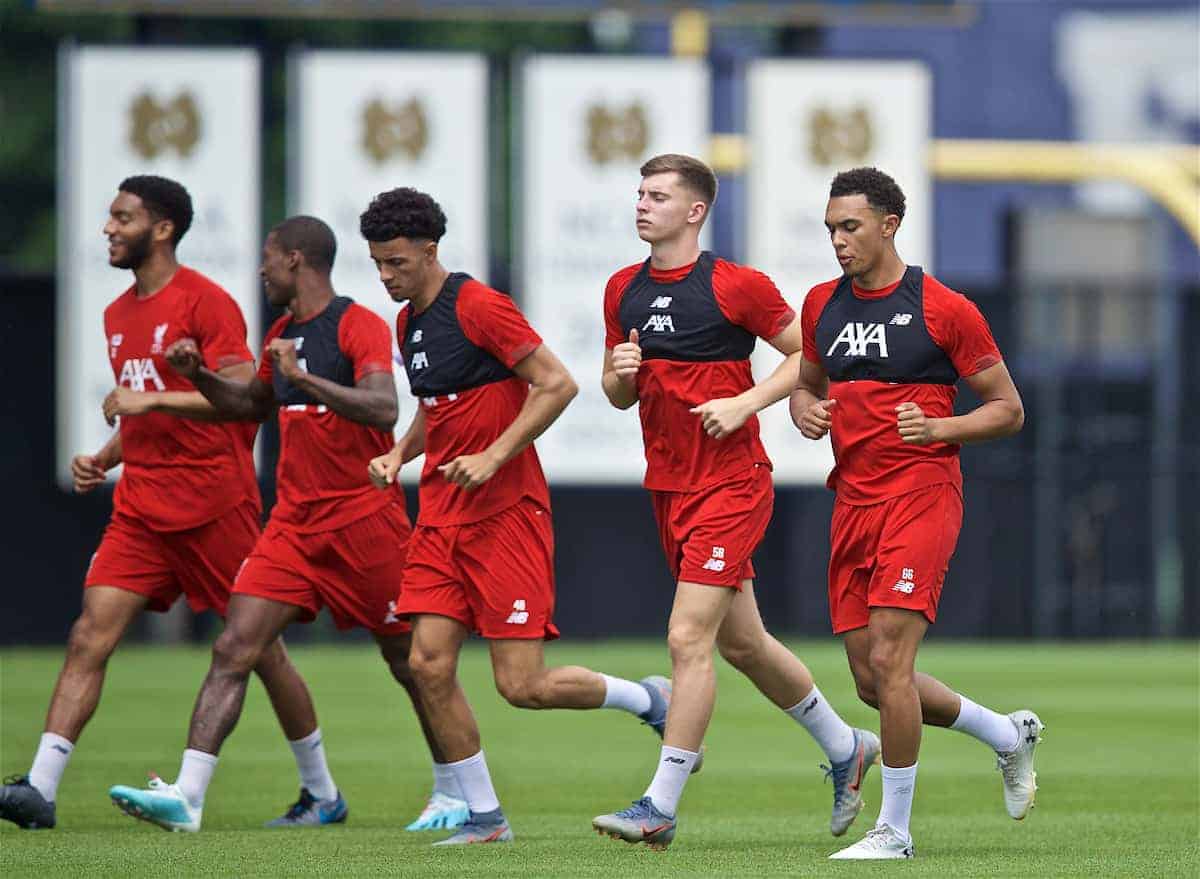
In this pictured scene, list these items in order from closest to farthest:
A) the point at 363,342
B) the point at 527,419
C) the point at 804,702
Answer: the point at 527,419
the point at 804,702
the point at 363,342

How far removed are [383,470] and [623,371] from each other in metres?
1.00

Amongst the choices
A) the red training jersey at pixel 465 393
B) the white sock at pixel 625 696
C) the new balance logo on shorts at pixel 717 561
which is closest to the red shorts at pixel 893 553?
the new balance logo on shorts at pixel 717 561

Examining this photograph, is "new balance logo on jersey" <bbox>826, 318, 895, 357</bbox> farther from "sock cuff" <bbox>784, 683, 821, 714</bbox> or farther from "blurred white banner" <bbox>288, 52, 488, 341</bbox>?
"blurred white banner" <bbox>288, 52, 488, 341</bbox>

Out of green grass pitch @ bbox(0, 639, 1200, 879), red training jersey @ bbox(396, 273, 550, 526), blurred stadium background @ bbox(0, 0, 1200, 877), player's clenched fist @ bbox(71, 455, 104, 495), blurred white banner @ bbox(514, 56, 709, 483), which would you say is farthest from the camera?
blurred white banner @ bbox(514, 56, 709, 483)

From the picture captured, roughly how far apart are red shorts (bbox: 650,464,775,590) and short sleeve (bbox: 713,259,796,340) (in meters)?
0.54

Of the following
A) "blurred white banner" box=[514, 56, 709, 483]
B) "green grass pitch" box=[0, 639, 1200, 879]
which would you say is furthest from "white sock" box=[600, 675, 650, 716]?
"blurred white banner" box=[514, 56, 709, 483]

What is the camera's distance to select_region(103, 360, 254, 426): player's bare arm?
9805mm

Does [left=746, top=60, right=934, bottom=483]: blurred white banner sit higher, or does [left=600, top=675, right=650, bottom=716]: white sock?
[left=746, top=60, right=934, bottom=483]: blurred white banner

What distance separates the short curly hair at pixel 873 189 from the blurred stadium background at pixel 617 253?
12877 millimetres

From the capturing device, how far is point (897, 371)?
28.6ft

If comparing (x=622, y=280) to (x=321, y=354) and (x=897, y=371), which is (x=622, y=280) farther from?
(x=321, y=354)

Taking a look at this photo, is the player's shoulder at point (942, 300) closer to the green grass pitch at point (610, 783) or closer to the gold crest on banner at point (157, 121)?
the green grass pitch at point (610, 783)

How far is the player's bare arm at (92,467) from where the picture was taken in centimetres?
1013

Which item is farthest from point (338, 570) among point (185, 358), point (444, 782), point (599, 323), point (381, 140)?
point (599, 323)
